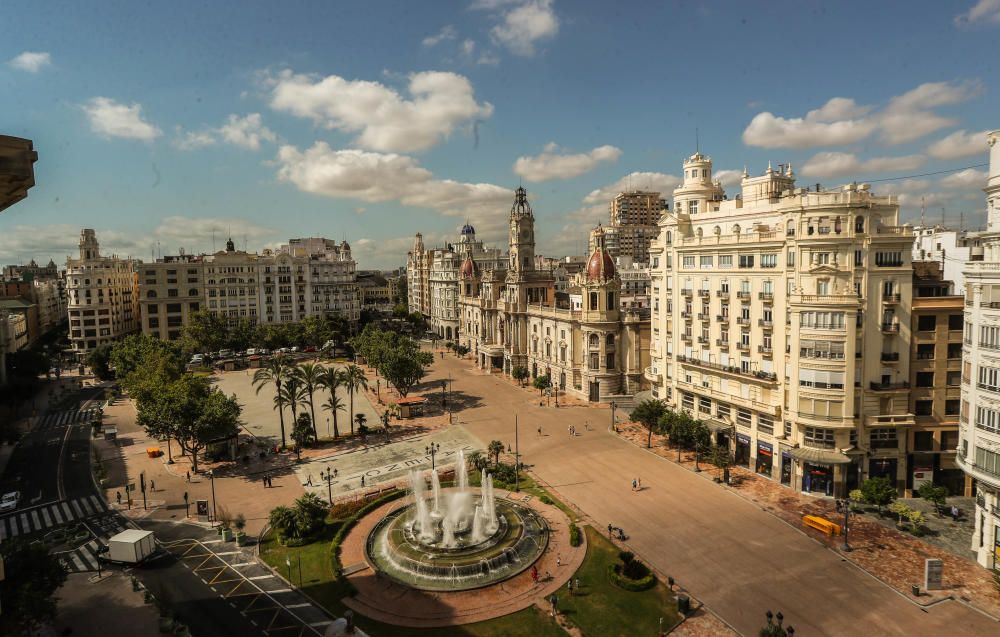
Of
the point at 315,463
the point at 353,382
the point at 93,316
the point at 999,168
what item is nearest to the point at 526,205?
the point at 353,382

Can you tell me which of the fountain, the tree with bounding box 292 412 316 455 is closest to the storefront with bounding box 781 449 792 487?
the fountain

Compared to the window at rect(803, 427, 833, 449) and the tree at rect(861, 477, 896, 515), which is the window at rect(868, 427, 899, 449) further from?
the tree at rect(861, 477, 896, 515)

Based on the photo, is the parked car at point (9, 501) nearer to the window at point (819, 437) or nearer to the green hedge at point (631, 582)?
the green hedge at point (631, 582)

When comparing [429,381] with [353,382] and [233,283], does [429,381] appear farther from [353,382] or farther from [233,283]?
[233,283]

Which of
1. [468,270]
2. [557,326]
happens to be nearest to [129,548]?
[557,326]

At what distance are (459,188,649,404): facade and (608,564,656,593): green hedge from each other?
45450 millimetres

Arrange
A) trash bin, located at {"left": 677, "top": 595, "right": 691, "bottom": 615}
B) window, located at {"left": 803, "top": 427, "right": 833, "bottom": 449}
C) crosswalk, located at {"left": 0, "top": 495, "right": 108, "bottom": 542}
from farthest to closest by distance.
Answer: window, located at {"left": 803, "top": 427, "right": 833, "bottom": 449}
crosswalk, located at {"left": 0, "top": 495, "right": 108, "bottom": 542}
trash bin, located at {"left": 677, "top": 595, "right": 691, "bottom": 615}

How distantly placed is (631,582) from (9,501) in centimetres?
5639

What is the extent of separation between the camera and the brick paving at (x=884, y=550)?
116 feet

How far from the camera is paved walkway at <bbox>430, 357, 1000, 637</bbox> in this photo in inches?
1314

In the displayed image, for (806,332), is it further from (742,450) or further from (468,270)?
(468,270)

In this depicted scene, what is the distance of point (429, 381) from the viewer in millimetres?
102938

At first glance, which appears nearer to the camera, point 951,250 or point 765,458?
point 765,458

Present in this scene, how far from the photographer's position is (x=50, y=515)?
49.9 meters
